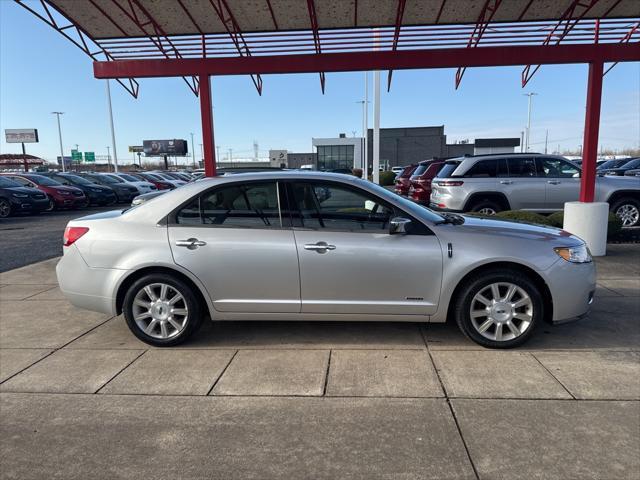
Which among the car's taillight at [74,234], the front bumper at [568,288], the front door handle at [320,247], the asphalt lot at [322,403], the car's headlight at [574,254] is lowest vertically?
the asphalt lot at [322,403]

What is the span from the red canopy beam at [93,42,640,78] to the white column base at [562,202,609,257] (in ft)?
7.78

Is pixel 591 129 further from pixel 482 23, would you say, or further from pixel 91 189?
pixel 91 189

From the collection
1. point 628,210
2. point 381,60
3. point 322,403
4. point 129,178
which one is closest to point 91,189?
point 129,178

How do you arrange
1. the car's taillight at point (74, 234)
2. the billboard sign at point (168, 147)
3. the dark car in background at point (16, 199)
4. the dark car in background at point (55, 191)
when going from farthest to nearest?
the billboard sign at point (168, 147)
the dark car in background at point (55, 191)
the dark car in background at point (16, 199)
the car's taillight at point (74, 234)

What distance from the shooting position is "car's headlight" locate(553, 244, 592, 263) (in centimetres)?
402

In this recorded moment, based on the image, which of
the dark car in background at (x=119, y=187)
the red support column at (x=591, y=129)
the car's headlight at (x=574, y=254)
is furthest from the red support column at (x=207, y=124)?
the dark car in background at (x=119, y=187)

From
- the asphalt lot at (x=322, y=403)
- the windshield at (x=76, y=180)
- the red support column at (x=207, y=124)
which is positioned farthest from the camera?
the windshield at (x=76, y=180)

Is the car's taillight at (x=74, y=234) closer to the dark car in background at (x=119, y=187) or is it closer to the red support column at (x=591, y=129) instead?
the red support column at (x=591, y=129)

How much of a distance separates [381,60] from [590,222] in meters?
4.48

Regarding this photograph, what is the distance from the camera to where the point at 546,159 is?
998 centimetres

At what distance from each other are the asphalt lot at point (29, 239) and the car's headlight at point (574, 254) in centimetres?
856

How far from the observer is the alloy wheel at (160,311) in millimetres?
4203

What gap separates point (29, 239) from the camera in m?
11.1

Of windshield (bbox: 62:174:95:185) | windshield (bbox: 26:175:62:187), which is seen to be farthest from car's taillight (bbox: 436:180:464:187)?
windshield (bbox: 62:174:95:185)
